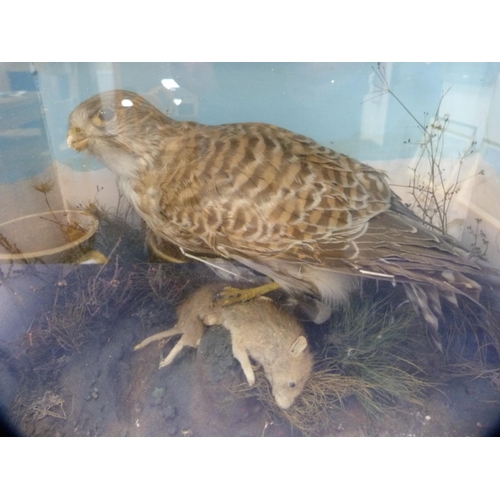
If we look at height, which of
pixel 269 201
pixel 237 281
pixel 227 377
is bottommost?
pixel 227 377

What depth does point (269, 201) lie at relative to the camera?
115cm

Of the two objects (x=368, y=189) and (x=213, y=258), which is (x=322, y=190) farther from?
(x=213, y=258)

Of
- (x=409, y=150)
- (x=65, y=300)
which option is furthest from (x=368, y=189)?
(x=65, y=300)

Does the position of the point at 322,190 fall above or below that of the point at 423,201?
above

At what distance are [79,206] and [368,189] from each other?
0.98 metres

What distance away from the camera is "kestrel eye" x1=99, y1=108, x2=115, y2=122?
116 cm

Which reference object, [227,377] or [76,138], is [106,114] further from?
[227,377]

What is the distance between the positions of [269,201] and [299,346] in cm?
45

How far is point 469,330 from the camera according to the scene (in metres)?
1.30

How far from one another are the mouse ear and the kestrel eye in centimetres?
85

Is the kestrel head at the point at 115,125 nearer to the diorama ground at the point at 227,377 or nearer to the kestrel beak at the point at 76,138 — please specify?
the kestrel beak at the point at 76,138

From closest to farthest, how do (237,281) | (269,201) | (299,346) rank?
(269,201) < (299,346) < (237,281)

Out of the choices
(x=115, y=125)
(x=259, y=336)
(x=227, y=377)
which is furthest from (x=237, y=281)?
(x=115, y=125)
